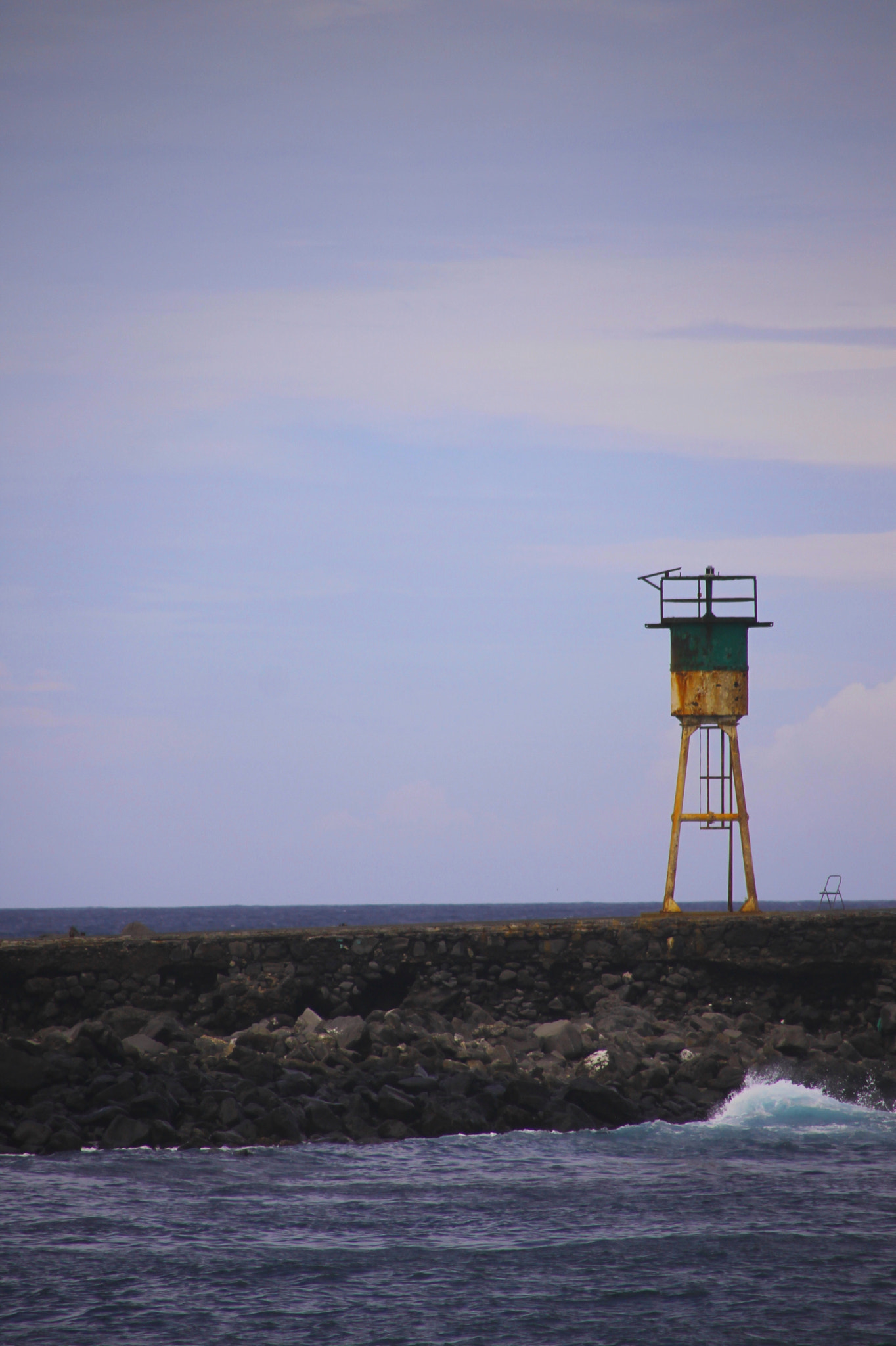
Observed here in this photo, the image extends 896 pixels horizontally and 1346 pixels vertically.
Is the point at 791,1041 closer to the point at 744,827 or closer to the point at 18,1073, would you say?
the point at 744,827

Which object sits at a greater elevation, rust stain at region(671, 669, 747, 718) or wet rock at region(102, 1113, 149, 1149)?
rust stain at region(671, 669, 747, 718)

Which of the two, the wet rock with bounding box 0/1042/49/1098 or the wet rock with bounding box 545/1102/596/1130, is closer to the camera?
the wet rock with bounding box 0/1042/49/1098

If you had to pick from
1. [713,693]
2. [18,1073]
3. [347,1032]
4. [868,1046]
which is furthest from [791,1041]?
[18,1073]

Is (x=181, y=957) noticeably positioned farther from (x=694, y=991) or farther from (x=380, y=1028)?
(x=694, y=991)

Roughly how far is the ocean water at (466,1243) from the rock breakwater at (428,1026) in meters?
0.64

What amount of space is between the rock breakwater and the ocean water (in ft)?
2.09

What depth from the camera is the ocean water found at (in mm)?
11156

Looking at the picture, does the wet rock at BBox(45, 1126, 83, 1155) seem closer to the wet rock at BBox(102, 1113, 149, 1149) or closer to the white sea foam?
the wet rock at BBox(102, 1113, 149, 1149)

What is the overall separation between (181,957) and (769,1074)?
9395 mm

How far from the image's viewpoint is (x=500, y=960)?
2234cm

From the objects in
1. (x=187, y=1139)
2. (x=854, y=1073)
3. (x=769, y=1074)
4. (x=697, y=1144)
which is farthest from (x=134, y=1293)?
(x=854, y=1073)

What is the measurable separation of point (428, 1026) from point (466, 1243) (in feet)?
25.5

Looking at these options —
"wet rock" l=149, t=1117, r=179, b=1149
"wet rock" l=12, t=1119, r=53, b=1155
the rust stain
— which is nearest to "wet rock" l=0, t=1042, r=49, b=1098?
"wet rock" l=12, t=1119, r=53, b=1155

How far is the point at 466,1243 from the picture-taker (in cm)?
1333
